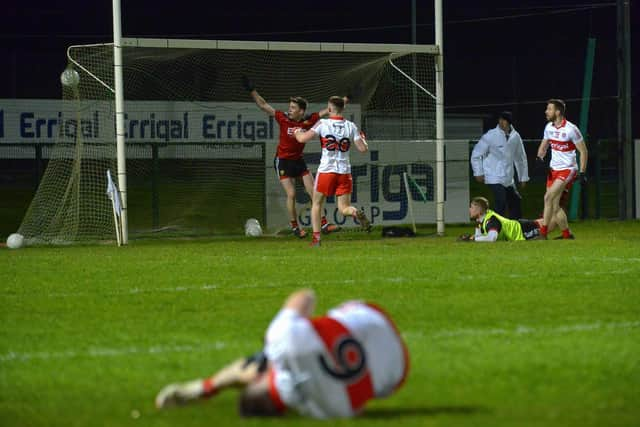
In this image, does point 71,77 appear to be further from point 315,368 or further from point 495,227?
point 315,368

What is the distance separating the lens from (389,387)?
5.66 meters

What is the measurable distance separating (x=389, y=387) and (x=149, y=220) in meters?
16.4

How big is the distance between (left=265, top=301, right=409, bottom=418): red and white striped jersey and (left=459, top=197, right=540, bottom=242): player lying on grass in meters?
12.0

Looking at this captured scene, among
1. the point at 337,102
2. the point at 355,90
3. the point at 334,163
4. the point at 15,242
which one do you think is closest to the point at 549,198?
the point at 334,163

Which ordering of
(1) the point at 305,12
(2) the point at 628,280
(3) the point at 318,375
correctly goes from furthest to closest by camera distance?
(1) the point at 305,12
(2) the point at 628,280
(3) the point at 318,375

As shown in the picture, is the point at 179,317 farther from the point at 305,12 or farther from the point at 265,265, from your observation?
the point at 305,12

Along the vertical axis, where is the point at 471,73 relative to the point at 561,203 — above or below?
above

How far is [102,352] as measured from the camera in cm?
771

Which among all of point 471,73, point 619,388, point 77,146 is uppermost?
point 471,73

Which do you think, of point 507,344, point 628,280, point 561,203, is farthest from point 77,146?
point 507,344

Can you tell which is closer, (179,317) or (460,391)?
(460,391)

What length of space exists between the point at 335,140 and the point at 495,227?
276 cm

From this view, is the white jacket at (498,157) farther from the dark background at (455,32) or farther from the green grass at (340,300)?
the dark background at (455,32)

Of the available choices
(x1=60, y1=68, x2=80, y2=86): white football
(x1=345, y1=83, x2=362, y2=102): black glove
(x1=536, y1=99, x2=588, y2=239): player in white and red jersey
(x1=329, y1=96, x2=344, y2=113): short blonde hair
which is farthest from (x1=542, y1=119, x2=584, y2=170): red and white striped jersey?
(x1=60, y1=68, x2=80, y2=86): white football
